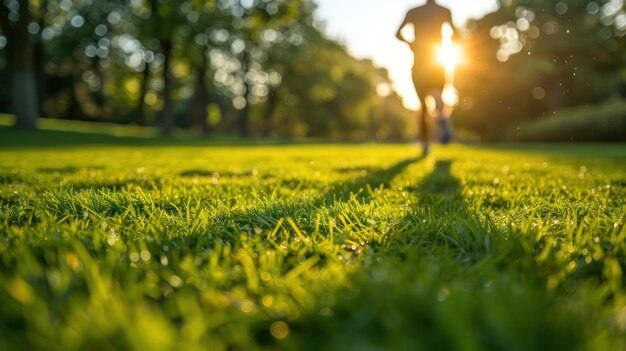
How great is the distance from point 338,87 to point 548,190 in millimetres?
52029

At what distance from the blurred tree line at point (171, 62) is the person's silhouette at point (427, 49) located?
6317 millimetres

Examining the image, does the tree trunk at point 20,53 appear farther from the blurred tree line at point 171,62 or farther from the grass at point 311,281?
the grass at point 311,281

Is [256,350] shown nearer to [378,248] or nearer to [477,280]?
[477,280]

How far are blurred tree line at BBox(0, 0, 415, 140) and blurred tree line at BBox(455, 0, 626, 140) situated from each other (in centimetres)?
1369

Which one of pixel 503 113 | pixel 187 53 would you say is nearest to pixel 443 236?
pixel 187 53

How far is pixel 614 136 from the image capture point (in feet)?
70.1

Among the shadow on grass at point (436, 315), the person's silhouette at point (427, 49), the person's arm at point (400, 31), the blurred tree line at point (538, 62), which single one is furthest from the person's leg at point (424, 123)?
the blurred tree line at point (538, 62)

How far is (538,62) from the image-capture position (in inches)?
1314

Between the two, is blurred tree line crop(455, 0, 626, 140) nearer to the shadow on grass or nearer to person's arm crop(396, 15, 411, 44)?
person's arm crop(396, 15, 411, 44)

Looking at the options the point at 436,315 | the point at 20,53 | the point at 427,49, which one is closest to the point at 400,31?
the point at 427,49

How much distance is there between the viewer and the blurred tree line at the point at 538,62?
112 ft

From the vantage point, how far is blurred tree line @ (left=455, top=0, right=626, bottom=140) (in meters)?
34.1

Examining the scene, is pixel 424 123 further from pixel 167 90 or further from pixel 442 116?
pixel 167 90

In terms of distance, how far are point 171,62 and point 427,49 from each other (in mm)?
27636
